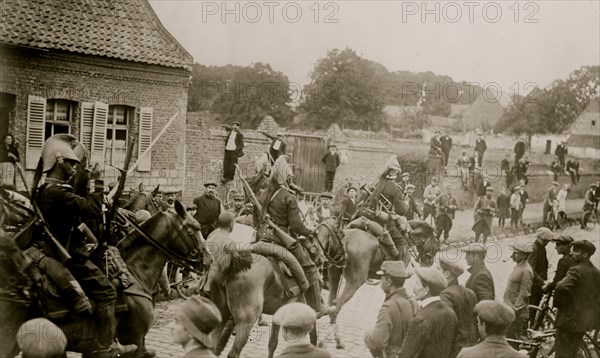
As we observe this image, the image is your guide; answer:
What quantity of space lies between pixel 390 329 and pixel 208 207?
6.55 meters

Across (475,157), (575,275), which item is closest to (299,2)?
(575,275)

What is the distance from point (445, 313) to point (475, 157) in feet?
64.1

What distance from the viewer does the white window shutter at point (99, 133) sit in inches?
413

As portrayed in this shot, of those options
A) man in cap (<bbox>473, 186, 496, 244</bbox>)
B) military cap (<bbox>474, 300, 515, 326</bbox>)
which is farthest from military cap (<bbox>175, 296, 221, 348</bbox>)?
man in cap (<bbox>473, 186, 496, 244</bbox>)

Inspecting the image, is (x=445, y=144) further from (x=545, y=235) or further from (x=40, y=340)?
(x=40, y=340)

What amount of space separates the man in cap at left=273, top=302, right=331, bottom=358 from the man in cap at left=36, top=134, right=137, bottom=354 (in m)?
2.46

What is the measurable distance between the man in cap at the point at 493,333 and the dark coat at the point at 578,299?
3.05 m

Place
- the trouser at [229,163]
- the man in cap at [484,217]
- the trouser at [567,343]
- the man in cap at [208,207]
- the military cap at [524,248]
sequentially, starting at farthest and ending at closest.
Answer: the man in cap at [484,217] → the trouser at [229,163] → the man in cap at [208,207] → the military cap at [524,248] → the trouser at [567,343]

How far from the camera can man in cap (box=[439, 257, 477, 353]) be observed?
6578 mm

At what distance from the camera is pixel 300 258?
9.05 m

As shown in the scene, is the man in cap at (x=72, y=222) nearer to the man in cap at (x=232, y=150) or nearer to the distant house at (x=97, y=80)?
the distant house at (x=97, y=80)

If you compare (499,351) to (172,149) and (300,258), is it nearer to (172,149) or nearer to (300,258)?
(300,258)

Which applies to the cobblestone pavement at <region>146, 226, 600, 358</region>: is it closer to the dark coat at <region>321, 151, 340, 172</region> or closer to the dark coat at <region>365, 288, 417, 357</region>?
the dark coat at <region>365, 288, 417, 357</region>

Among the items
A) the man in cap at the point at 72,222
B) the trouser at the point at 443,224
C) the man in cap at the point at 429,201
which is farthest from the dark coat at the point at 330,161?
the man in cap at the point at 72,222
